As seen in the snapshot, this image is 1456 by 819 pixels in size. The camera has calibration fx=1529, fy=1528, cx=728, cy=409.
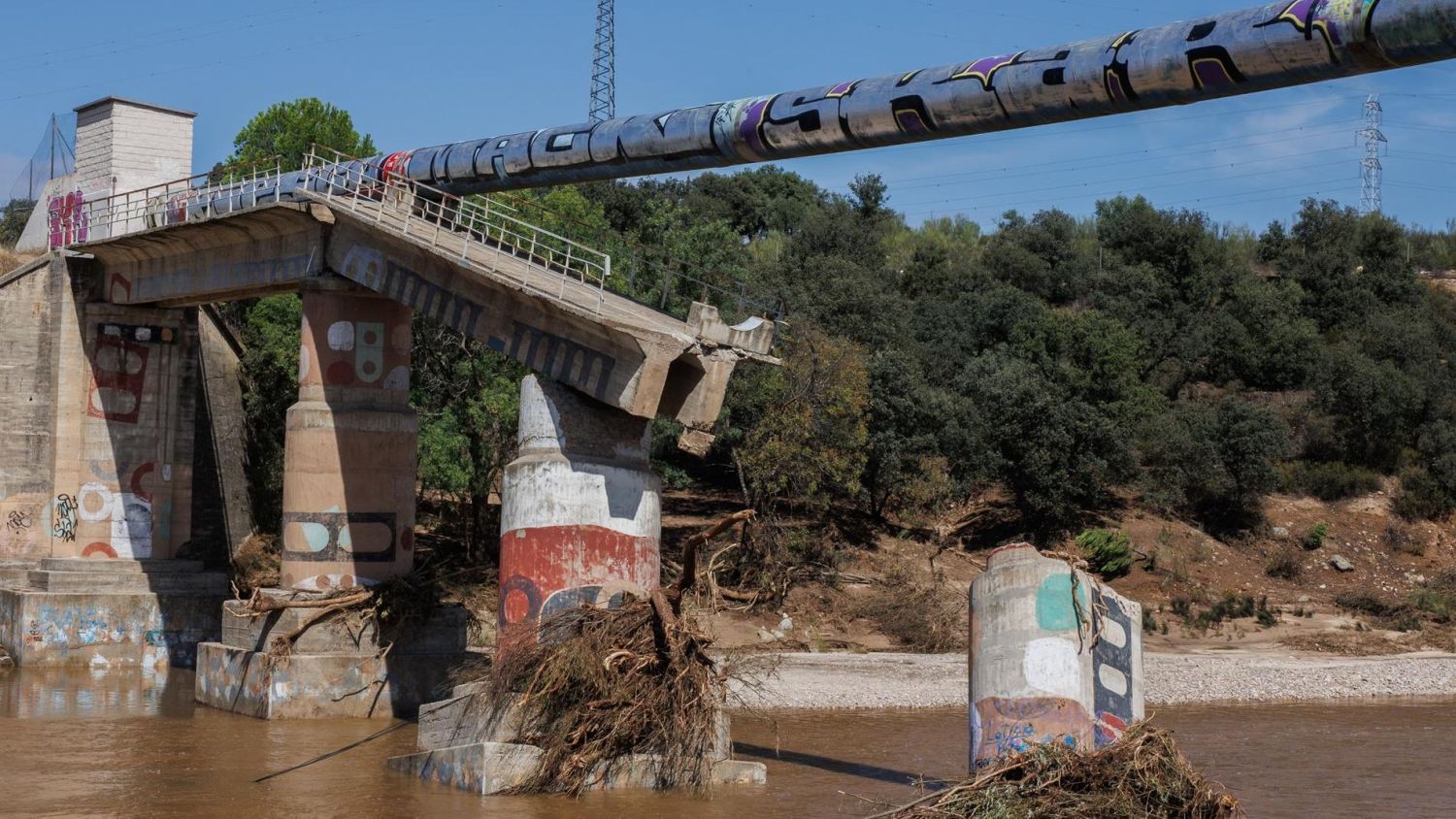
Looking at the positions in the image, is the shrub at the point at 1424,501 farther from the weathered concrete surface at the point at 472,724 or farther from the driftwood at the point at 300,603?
the weathered concrete surface at the point at 472,724

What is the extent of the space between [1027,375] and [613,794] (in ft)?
92.2

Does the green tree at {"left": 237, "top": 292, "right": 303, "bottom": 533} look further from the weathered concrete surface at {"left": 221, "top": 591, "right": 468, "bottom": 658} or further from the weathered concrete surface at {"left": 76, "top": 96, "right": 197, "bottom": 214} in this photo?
the weathered concrete surface at {"left": 221, "top": 591, "right": 468, "bottom": 658}

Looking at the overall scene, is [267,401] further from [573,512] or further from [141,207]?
[573,512]

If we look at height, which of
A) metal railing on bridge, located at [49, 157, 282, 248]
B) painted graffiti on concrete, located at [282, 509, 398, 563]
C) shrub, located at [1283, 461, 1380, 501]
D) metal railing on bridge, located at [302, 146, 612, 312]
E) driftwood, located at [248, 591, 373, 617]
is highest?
metal railing on bridge, located at [49, 157, 282, 248]

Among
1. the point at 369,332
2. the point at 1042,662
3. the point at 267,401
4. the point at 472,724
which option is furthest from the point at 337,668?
the point at 267,401

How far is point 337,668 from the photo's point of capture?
2378cm

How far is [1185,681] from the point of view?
99.3 feet

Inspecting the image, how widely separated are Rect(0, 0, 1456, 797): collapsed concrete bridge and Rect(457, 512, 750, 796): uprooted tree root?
1946 mm

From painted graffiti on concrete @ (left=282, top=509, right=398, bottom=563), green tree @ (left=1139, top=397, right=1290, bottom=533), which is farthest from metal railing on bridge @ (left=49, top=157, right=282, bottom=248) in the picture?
green tree @ (left=1139, top=397, right=1290, bottom=533)

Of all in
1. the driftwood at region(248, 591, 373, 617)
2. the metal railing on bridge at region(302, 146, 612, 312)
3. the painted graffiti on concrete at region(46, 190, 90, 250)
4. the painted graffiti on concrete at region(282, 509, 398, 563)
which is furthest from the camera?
the painted graffiti on concrete at region(46, 190, 90, 250)

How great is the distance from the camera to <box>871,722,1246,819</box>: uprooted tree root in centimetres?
1276

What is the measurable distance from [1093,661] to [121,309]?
23923 mm

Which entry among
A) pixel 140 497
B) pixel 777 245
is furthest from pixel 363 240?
pixel 777 245

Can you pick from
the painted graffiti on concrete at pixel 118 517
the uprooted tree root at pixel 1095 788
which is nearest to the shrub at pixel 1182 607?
the painted graffiti on concrete at pixel 118 517
